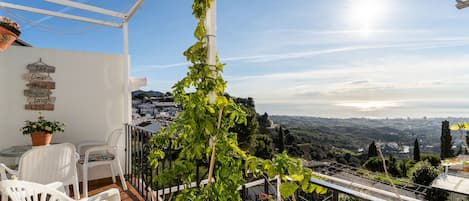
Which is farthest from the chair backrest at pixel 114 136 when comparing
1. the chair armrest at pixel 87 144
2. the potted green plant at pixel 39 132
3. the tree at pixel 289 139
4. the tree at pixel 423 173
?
the tree at pixel 423 173

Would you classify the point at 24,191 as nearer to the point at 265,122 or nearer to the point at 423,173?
the point at 265,122

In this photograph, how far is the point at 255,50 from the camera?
7.27m

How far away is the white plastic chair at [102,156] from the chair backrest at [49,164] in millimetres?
671

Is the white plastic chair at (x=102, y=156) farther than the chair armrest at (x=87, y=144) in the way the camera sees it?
No

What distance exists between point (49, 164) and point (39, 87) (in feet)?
5.77

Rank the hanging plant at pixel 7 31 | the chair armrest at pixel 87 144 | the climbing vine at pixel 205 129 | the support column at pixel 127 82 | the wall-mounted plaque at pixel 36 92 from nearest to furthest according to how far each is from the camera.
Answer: the climbing vine at pixel 205 129 < the hanging plant at pixel 7 31 < the wall-mounted plaque at pixel 36 92 < the chair armrest at pixel 87 144 < the support column at pixel 127 82

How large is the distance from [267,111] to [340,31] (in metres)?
2.59

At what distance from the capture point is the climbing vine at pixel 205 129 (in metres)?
1.22

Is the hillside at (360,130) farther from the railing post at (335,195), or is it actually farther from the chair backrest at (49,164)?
the chair backrest at (49,164)

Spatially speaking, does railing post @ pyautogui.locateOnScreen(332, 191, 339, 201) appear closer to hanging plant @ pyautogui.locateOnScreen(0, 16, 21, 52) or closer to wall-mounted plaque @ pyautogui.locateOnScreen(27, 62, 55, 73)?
hanging plant @ pyautogui.locateOnScreen(0, 16, 21, 52)

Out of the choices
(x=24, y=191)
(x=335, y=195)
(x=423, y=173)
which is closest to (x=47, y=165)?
(x=24, y=191)

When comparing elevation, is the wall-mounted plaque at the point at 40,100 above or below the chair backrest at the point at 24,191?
above

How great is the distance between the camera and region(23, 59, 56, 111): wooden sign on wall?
3.42 m

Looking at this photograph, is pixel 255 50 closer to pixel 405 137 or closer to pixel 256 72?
pixel 256 72
